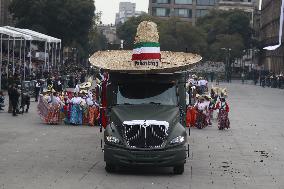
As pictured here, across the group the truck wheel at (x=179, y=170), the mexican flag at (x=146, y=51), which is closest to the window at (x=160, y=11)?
the mexican flag at (x=146, y=51)

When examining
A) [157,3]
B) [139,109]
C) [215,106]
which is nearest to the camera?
[139,109]

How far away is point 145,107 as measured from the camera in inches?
668

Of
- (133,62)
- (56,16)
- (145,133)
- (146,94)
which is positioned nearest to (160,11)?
(56,16)

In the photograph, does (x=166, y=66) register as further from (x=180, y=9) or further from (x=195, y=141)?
(x=180, y=9)

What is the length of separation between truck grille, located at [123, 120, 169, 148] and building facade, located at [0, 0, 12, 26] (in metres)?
63.0

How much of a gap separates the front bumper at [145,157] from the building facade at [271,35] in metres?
86.7

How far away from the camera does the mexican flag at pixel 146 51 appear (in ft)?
57.6

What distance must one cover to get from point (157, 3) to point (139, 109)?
14506 centimetres

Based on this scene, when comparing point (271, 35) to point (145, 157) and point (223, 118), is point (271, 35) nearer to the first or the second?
point (223, 118)

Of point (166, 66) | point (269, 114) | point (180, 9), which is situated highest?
point (180, 9)

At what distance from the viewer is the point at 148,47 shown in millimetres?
17859

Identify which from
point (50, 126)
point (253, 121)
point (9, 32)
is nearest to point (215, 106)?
point (253, 121)

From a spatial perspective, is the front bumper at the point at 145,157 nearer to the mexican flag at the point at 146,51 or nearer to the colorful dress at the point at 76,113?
the mexican flag at the point at 146,51

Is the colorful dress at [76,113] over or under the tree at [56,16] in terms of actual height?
under
